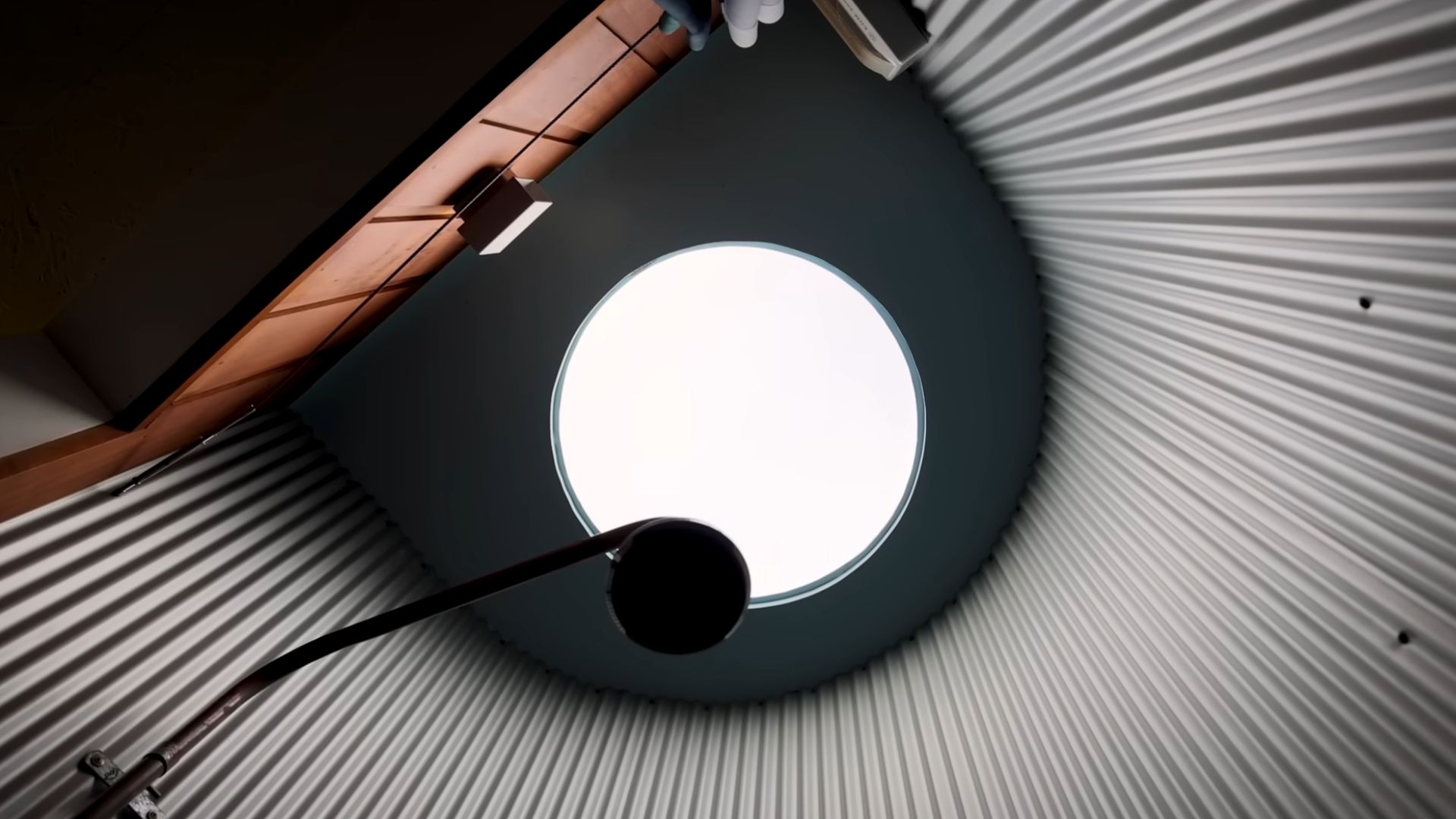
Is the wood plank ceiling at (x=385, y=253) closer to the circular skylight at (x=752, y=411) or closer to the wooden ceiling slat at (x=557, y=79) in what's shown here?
the wooden ceiling slat at (x=557, y=79)

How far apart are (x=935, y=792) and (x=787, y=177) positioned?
8.35 ft

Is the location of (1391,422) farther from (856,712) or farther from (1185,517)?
(856,712)

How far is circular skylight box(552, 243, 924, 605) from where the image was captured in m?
4.02

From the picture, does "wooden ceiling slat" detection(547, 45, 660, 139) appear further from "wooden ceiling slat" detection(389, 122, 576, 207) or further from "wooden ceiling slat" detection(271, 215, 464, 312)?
"wooden ceiling slat" detection(271, 215, 464, 312)

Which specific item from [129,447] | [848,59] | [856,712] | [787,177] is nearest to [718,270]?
[787,177]

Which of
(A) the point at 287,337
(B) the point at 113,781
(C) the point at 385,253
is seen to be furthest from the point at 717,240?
(B) the point at 113,781

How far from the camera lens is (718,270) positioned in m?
5.08

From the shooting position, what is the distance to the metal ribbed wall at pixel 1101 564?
5.63 feet

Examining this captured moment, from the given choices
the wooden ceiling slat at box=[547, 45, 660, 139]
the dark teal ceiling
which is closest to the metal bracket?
A: the dark teal ceiling

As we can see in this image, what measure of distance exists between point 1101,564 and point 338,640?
8.31ft

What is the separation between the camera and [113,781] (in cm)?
210

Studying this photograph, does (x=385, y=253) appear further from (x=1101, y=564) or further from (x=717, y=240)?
(x=1101, y=564)

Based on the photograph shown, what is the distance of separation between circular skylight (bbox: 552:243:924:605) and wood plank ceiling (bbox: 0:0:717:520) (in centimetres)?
81

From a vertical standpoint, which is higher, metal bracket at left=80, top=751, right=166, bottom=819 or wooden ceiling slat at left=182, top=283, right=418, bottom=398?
wooden ceiling slat at left=182, top=283, right=418, bottom=398
